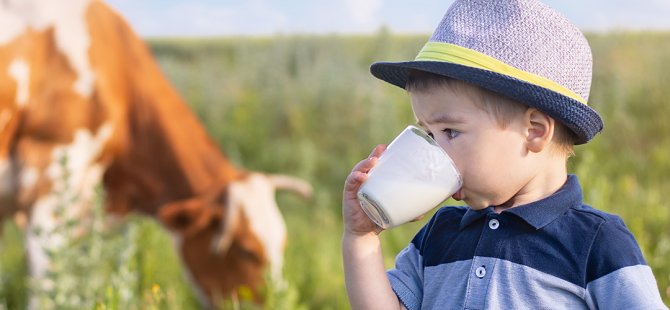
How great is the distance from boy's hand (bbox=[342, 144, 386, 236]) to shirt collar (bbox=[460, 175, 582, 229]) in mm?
223

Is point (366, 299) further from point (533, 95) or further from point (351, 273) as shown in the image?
point (533, 95)

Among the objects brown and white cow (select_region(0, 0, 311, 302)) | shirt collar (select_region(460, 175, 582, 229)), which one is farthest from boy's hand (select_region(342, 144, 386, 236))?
brown and white cow (select_region(0, 0, 311, 302))

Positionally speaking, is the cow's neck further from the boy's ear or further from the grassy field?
the boy's ear

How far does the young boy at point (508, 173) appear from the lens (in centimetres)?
160

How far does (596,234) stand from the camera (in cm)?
159

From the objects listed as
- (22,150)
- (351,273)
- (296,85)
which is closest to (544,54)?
(351,273)

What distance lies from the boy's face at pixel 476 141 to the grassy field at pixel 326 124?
292cm

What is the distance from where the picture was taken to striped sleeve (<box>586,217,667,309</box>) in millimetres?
1503

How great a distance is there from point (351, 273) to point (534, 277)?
341mm

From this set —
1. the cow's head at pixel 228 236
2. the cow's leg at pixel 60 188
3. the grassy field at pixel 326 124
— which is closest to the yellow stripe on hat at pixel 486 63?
the grassy field at pixel 326 124

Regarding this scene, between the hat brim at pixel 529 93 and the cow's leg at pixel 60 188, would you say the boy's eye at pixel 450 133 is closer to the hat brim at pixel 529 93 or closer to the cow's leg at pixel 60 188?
the hat brim at pixel 529 93

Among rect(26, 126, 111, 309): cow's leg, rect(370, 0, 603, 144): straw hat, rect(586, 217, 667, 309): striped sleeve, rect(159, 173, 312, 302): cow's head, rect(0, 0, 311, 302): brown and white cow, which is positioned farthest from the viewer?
rect(159, 173, 312, 302): cow's head

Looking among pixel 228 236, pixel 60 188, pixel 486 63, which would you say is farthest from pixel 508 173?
pixel 228 236

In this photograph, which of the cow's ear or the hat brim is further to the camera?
the cow's ear
